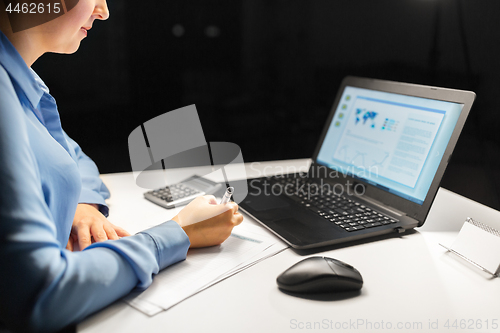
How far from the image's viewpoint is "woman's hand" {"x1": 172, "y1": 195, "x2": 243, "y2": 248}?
2.34ft

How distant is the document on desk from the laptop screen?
363 millimetres

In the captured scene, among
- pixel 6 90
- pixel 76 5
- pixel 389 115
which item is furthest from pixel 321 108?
pixel 6 90

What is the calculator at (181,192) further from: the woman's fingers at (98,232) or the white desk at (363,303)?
the white desk at (363,303)

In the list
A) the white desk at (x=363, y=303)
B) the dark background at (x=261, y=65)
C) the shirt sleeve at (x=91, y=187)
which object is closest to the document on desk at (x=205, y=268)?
the white desk at (x=363, y=303)

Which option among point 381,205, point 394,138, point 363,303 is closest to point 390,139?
point 394,138

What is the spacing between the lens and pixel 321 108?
1.52 m

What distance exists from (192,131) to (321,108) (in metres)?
0.54

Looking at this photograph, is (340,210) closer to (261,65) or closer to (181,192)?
(181,192)

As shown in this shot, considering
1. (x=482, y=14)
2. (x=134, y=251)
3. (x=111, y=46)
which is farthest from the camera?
(x=111, y=46)

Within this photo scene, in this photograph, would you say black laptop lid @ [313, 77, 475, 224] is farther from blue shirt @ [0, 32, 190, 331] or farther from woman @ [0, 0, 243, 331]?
blue shirt @ [0, 32, 190, 331]

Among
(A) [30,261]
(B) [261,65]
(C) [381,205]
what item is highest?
(B) [261,65]

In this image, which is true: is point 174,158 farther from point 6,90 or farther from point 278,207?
point 6,90

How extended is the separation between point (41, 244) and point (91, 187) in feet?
1.62

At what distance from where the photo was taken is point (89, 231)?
752 millimetres
